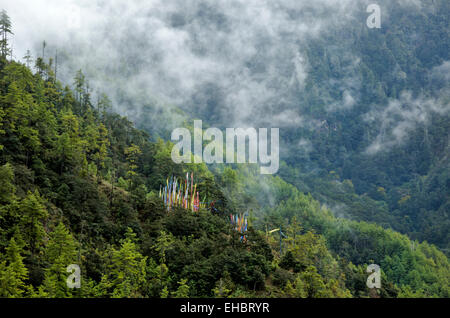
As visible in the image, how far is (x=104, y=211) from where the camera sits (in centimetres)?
6003

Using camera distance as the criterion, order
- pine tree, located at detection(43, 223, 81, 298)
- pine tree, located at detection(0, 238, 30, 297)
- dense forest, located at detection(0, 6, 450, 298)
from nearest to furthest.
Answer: pine tree, located at detection(0, 238, 30, 297), pine tree, located at detection(43, 223, 81, 298), dense forest, located at detection(0, 6, 450, 298)

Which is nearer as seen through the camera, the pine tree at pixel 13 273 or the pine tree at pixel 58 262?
the pine tree at pixel 13 273

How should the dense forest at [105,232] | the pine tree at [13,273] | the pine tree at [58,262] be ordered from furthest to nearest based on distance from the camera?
1. the dense forest at [105,232]
2. the pine tree at [58,262]
3. the pine tree at [13,273]

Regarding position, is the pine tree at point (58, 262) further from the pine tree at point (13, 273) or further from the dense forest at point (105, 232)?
the pine tree at point (13, 273)

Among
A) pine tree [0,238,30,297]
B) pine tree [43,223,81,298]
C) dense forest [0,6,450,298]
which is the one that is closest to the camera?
pine tree [0,238,30,297]

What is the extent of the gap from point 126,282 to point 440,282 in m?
110

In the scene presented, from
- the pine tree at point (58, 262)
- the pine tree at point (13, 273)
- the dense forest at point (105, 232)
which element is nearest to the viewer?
the pine tree at point (13, 273)

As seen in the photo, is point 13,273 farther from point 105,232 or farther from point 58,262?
point 105,232

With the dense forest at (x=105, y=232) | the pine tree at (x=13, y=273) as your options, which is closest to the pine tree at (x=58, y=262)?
the dense forest at (x=105, y=232)

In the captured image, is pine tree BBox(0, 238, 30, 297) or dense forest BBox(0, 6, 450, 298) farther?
dense forest BBox(0, 6, 450, 298)

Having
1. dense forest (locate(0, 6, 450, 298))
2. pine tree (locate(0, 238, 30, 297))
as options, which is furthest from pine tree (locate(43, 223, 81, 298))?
pine tree (locate(0, 238, 30, 297))

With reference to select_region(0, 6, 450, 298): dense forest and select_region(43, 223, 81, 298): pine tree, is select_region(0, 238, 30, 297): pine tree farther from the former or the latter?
select_region(43, 223, 81, 298): pine tree
